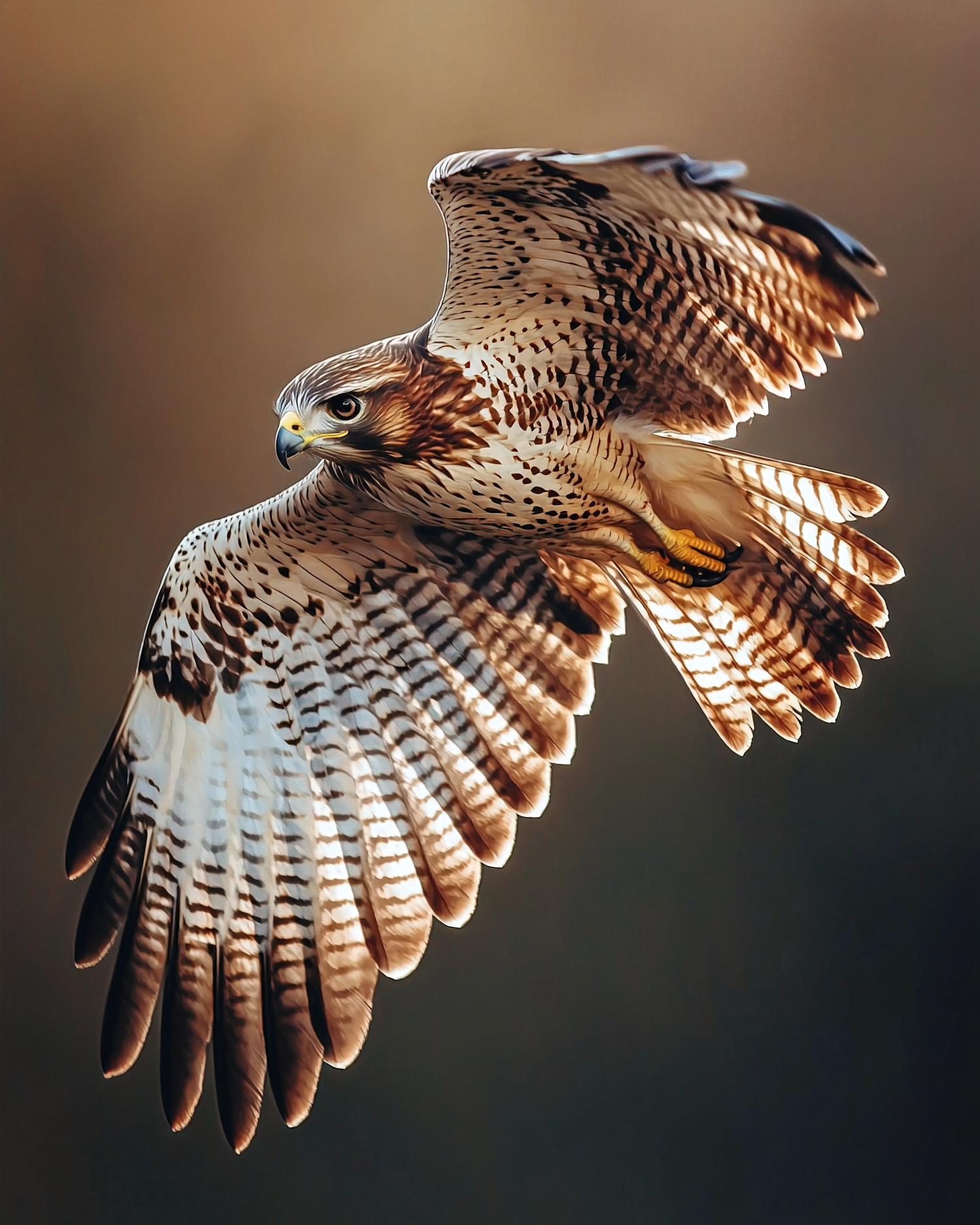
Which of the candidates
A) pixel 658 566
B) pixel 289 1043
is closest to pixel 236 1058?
pixel 289 1043

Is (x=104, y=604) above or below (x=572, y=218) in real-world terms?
above

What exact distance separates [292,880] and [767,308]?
2.63ft

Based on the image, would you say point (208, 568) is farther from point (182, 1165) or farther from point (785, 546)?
point (182, 1165)

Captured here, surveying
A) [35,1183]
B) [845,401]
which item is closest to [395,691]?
[845,401]

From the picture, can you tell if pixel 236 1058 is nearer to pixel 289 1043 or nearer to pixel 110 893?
pixel 289 1043

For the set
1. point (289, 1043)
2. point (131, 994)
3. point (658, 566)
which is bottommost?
point (289, 1043)

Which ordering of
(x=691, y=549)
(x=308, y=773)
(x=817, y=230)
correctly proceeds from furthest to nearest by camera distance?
(x=308, y=773) → (x=691, y=549) → (x=817, y=230)

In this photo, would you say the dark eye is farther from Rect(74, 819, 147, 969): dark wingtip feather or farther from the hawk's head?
Rect(74, 819, 147, 969): dark wingtip feather

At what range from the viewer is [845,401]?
207 cm

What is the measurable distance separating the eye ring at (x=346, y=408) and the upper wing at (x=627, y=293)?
0.10 meters

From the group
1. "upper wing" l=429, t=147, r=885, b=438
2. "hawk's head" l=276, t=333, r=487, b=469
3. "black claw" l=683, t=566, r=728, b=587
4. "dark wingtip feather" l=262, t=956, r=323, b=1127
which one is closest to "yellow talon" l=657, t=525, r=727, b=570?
"black claw" l=683, t=566, r=728, b=587

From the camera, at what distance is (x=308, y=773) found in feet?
4.82

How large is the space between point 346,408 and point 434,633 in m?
0.44

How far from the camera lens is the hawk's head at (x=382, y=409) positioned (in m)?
1.07
